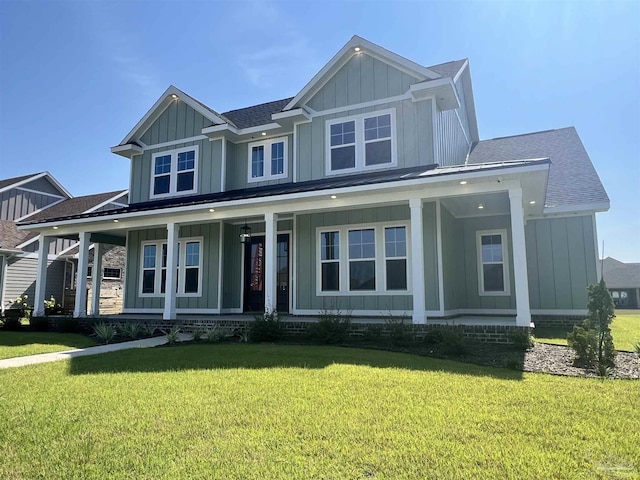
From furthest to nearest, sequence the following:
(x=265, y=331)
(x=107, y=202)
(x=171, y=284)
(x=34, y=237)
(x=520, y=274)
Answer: (x=107, y=202), (x=34, y=237), (x=171, y=284), (x=265, y=331), (x=520, y=274)

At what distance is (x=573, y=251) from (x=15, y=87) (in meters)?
20.0

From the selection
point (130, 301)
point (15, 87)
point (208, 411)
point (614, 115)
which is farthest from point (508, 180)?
point (15, 87)

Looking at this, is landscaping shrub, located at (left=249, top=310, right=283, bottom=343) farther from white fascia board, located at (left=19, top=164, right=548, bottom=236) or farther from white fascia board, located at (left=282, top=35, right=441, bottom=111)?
white fascia board, located at (left=282, top=35, right=441, bottom=111)

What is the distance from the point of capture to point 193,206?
38.2 feet

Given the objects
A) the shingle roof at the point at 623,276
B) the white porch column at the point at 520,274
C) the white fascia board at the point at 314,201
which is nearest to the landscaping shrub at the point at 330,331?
the white fascia board at the point at 314,201

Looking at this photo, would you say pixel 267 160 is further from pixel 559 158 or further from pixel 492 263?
pixel 559 158

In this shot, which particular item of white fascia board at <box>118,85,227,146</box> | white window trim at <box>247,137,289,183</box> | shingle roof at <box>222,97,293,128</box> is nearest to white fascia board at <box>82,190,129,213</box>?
white fascia board at <box>118,85,227,146</box>

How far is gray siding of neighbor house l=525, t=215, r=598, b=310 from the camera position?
12.4m

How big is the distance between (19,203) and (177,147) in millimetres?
15322

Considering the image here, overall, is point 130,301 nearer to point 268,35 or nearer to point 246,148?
point 246,148

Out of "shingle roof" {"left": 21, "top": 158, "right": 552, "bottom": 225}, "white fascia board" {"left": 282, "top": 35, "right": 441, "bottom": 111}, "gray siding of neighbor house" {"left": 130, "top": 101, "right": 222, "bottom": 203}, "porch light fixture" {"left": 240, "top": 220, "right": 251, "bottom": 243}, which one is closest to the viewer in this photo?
"shingle roof" {"left": 21, "top": 158, "right": 552, "bottom": 225}

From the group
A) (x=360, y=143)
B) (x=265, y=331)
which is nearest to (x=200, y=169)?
(x=360, y=143)

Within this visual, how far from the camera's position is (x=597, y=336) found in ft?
22.1

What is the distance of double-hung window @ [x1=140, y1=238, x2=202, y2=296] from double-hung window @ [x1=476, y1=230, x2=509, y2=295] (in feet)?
28.4
